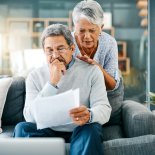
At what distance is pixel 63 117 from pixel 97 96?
0.79 feet

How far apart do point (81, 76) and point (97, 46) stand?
0.32m

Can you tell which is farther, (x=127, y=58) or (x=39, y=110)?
(x=127, y=58)

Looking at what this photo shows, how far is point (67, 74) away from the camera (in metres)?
1.90

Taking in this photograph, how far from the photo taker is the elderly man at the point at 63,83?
5.77 ft

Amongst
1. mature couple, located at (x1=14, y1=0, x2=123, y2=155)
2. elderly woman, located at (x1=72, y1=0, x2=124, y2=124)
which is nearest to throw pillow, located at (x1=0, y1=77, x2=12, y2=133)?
mature couple, located at (x1=14, y1=0, x2=123, y2=155)

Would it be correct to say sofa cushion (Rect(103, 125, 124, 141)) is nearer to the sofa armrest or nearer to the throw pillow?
the sofa armrest

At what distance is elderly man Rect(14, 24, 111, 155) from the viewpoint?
176 cm

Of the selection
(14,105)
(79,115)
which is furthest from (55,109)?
(14,105)

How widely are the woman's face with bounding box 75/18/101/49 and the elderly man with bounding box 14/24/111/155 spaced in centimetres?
16

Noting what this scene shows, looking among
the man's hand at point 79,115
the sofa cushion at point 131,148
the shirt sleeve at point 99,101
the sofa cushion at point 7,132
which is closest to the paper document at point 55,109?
the man's hand at point 79,115

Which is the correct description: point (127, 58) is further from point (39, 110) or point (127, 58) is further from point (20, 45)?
point (39, 110)

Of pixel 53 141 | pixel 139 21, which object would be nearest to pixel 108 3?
pixel 139 21

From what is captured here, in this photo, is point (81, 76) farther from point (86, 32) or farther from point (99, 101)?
point (86, 32)

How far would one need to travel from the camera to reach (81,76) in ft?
6.23
